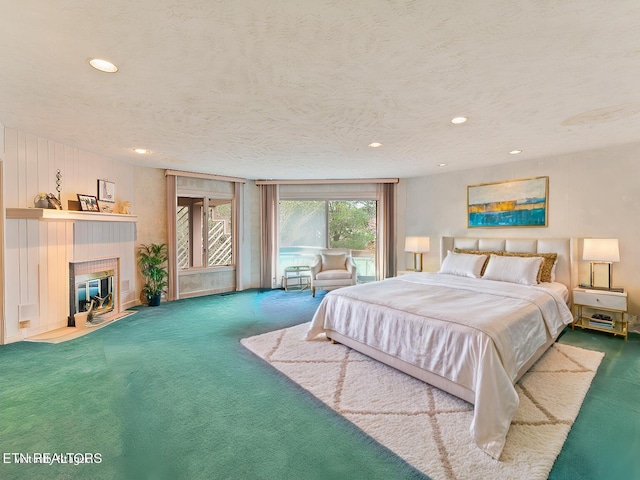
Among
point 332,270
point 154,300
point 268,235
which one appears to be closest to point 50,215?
point 154,300

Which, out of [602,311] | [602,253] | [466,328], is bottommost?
[602,311]

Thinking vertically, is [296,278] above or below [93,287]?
below

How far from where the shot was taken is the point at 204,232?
6164 mm

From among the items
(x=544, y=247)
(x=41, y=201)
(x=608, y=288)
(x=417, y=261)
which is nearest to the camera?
(x=41, y=201)

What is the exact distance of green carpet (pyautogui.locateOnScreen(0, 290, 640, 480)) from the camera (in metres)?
1.70

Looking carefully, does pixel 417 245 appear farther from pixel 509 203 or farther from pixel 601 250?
pixel 601 250

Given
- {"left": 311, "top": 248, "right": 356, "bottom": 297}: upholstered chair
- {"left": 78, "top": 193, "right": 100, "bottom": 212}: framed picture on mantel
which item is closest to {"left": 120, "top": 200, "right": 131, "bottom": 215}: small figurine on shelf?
{"left": 78, "top": 193, "right": 100, "bottom": 212}: framed picture on mantel

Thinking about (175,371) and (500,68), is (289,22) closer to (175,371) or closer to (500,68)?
(500,68)

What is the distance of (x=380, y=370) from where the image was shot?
9.37 feet

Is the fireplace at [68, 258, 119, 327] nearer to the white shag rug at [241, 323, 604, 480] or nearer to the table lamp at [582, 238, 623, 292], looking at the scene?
the white shag rug at [241, 323, 604, 480]

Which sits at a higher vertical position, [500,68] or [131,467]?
[500,68]

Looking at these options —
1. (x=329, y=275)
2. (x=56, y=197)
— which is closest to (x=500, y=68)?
(x=329, y=275)

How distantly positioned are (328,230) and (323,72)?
5.04 m

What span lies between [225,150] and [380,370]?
3.42m
